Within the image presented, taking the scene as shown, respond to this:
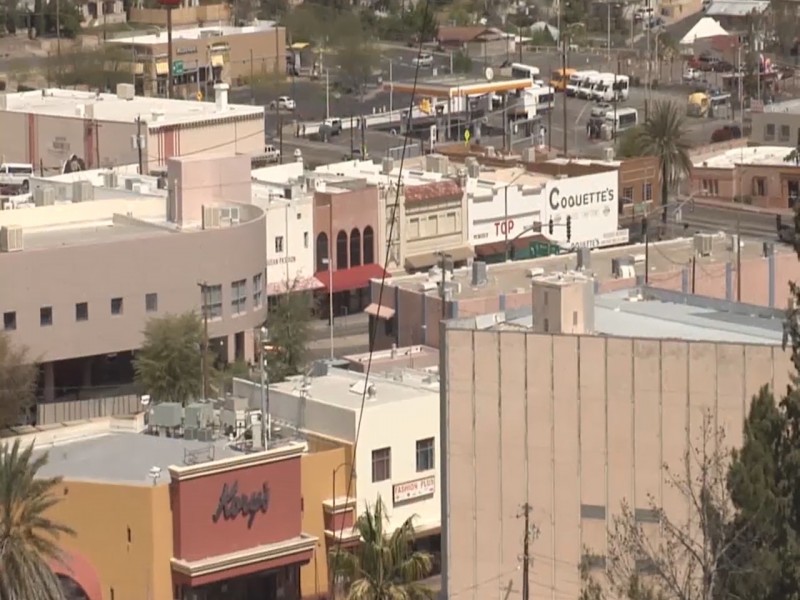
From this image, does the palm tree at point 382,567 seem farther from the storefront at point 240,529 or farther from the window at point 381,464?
the window at point 381,464

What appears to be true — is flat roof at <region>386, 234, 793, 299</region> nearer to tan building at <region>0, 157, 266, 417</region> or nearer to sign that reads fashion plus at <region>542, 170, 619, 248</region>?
tan building at <region>0, 157, 266, 417</region>

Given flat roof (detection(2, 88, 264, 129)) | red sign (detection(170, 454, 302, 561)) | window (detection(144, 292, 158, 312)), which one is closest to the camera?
red sign (detection(170, 454, 302, 561))

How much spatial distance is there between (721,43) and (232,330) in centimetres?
4286

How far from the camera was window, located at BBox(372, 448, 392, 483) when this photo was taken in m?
26.1

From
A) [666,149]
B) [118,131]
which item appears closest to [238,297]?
[118,131]

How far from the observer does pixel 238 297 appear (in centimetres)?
3644

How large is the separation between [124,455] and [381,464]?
93.4 inches

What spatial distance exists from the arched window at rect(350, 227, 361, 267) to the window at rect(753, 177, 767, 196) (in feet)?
38.4

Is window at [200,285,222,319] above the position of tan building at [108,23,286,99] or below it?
below

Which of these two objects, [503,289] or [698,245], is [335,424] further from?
[698,245]

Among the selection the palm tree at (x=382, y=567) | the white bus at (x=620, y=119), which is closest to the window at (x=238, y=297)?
the palm tree at (x=382, y=567)

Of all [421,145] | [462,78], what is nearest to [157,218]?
[421,145]

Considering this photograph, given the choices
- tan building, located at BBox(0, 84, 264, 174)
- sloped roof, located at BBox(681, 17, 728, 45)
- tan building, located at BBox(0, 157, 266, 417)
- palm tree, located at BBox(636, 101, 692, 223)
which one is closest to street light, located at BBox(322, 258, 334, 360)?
tan building, located at BBox(0, 157, 266, 417)

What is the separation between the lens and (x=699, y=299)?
80.2 feet
